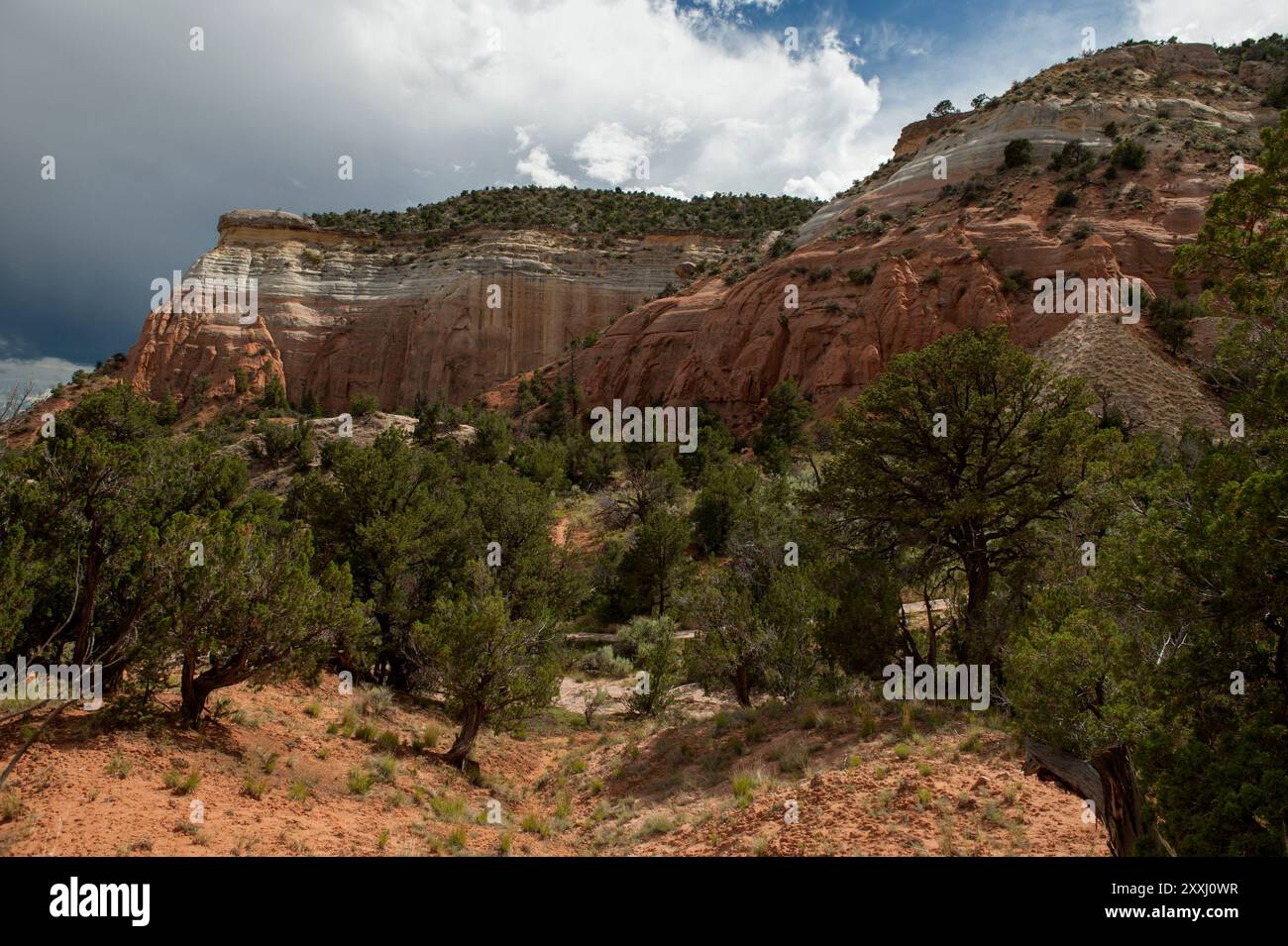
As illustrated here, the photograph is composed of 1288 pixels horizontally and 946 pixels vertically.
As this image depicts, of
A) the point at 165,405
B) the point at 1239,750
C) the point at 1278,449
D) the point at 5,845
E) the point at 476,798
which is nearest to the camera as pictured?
the point at 1239,750

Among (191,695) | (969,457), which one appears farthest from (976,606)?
(191,695)

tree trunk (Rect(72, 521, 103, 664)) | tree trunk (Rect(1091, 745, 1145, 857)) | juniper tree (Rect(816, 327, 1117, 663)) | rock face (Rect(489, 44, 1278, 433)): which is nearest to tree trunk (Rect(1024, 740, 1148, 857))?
tree trunk (Rect(1091, 745, 1145, 857))

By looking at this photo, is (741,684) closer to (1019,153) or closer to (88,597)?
(88,597)

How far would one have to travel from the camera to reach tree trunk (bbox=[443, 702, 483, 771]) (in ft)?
44.8

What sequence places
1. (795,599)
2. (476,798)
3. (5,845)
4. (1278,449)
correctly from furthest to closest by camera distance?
(795,599) → (476,798) → (5,845) → (1278,449)

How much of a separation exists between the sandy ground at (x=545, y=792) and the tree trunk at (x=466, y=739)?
1.42ft

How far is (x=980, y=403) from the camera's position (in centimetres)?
1305

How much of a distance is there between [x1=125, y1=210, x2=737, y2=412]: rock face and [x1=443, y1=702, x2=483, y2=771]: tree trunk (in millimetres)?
67109

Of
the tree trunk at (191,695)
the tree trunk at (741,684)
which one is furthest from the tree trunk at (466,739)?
the tree trunk at (741,684)

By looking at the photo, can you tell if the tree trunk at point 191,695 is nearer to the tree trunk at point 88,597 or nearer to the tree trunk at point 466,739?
the tree trunk at point 88,597

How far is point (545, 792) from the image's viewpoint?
13742mm
